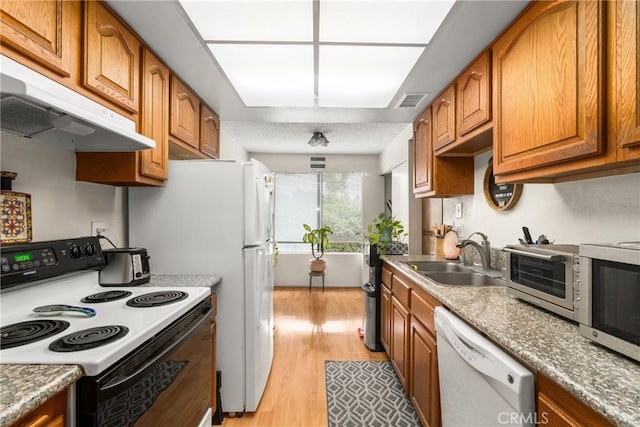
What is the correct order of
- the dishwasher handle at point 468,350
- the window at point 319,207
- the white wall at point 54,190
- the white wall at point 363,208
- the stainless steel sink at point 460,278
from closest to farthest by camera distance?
the dishwasher handle at point 468,350
the white wall at point 54,190
the stainless steel sink at point 460,278
the white wall at point 363,208
the window at point 319,207

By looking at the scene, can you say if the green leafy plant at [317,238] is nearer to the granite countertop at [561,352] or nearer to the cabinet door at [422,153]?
the cabinet door at [422,153]

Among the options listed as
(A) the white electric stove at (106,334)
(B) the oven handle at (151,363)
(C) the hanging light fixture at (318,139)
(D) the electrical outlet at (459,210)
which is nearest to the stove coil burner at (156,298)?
(A) the white electric stove at (106,334)

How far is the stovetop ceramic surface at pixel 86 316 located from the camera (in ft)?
2.64

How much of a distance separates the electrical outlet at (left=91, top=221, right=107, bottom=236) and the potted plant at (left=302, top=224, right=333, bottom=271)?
132 inches

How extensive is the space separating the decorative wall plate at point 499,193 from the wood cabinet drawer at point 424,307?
34.4 inches

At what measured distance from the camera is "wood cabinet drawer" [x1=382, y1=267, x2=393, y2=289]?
8.25ft

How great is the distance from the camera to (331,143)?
177 inches

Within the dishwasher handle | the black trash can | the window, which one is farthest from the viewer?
the window

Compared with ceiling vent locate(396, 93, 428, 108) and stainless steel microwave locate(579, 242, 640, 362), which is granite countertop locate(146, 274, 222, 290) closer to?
stainless steel microwave locate(579, 242, 640, 362)

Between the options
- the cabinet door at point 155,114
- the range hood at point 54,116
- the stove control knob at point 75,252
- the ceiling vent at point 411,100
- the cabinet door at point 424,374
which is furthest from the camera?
the ceiling vent at point 411,100

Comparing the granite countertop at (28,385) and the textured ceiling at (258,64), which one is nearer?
the granite countertop at (28,385)

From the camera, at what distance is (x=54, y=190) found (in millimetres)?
1444

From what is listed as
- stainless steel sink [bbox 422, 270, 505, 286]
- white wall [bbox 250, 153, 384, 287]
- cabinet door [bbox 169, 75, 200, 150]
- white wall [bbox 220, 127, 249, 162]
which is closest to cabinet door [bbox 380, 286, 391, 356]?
stainless steel sink [bbox 422, 270, 505, 286]

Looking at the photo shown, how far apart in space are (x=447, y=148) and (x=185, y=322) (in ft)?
6.47
